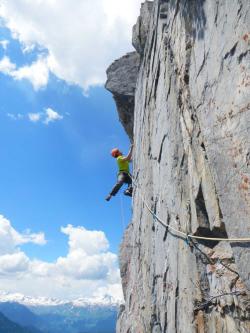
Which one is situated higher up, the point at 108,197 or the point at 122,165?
the point at 122,165

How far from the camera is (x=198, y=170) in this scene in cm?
929

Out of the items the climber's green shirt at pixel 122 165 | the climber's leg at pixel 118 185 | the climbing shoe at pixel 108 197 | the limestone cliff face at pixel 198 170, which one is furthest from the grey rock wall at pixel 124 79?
the limestone cliff face at pixel 198 170

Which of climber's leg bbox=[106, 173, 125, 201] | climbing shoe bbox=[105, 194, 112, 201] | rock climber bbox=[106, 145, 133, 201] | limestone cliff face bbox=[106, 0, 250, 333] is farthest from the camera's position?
climbing shoe bbox=[105, 194, 112, 201]

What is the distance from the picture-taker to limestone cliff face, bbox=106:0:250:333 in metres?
7.12

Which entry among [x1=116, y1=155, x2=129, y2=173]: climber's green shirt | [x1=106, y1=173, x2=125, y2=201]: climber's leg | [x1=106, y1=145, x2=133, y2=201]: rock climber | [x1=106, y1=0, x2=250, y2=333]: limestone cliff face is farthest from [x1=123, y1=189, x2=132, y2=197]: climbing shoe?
[x1=106, y1=0, x2=250, y2=333]: limestone cliff face

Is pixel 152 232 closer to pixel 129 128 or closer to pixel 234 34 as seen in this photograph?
pixel 234 34

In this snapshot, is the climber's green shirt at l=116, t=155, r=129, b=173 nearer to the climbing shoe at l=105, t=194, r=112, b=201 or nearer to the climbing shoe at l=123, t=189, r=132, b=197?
the climbing shoe at l=123, t=189, r=132, b=197

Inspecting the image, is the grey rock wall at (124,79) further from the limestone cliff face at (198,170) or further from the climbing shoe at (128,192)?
the limestone cliff face at (198,170)

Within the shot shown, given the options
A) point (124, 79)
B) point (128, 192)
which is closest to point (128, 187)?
point (128, 192)

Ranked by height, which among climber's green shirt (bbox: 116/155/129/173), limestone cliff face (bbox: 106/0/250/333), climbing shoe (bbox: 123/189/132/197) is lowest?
limestone cliff face (bbox: 106/0/250/333)

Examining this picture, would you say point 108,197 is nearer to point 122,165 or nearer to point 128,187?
point 128,187

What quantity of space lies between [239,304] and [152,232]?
21.5ft

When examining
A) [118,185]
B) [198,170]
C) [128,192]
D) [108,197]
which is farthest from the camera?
[108,197]

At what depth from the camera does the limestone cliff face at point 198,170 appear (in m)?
7.12
